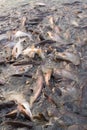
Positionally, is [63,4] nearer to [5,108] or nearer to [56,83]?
[56,83]

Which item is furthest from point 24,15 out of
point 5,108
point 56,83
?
point 5,108

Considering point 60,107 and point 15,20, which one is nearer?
point 60,107

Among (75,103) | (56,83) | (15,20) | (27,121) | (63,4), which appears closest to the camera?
(27,121)

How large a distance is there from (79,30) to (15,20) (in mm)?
1556

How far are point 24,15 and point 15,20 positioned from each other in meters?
0.34

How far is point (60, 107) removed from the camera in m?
4.09

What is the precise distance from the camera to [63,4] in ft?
25.0

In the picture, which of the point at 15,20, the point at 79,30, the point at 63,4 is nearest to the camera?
the point at 79,30

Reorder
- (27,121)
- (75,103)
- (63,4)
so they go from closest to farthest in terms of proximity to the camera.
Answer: (27,121) < (75,103) < (63,4)

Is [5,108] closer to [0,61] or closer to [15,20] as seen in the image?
[0,61]

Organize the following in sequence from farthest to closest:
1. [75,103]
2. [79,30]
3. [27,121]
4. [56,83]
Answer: [79,30] < [56,83] < [75,103] < [27,121]

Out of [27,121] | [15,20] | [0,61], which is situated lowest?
[27,121]

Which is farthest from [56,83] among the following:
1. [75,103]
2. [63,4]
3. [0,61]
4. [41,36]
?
[63,4]

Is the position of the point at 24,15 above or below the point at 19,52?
above
